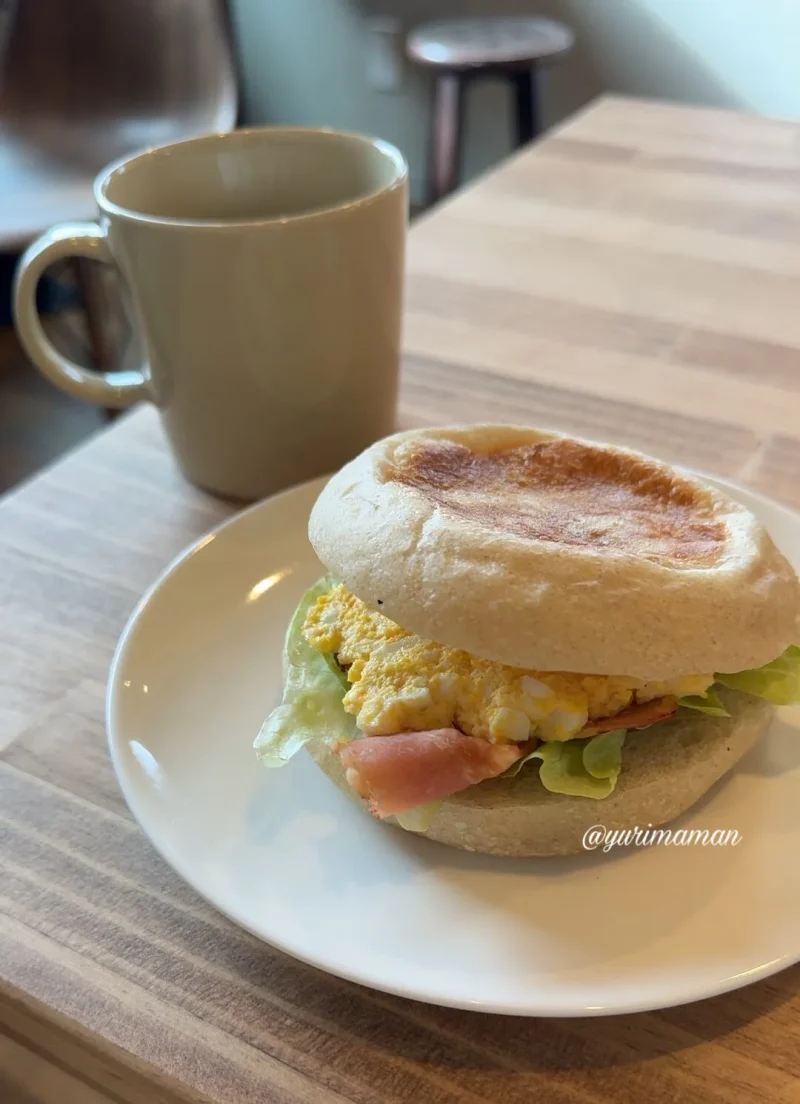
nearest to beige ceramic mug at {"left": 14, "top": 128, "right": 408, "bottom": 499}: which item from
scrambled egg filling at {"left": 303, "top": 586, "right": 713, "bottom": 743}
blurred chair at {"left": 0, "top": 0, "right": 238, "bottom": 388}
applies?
scrambled egg filling at {"left": 303, "top": 586, "right": 713, "bottom": 743}

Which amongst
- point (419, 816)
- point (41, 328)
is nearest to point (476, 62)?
point (41, 328)

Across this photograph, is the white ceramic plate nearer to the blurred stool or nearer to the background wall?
the blurred stool

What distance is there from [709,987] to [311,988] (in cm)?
24

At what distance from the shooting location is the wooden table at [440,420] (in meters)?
0.57

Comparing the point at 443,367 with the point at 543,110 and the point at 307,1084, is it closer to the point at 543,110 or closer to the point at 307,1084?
the point at 307,1084

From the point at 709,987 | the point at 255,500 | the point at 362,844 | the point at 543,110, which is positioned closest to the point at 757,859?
the point at 709,987

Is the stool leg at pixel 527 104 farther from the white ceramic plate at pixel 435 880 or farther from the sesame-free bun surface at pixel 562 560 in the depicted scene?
the white ceramic plate at pixel 435 880

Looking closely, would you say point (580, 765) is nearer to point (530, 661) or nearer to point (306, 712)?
point (530, 661)

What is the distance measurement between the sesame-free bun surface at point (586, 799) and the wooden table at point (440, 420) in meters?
0.11

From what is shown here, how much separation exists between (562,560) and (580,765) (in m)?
0.14

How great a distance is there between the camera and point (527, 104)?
299 centimetres

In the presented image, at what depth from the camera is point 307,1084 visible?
0.56 m

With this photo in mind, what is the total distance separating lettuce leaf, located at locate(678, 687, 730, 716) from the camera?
2.26 ft

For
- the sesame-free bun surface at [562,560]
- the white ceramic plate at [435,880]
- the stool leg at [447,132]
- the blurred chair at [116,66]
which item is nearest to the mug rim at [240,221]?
the sesame-free bun surface at [562,560]
